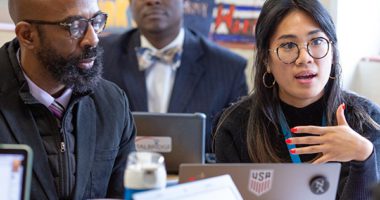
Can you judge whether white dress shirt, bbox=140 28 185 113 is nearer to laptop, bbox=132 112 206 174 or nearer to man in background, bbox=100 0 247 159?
man in background, bbox=100 0 247 159

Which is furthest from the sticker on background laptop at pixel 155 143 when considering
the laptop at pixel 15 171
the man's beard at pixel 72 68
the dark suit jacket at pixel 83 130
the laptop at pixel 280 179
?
the laptop at pixel 15 171

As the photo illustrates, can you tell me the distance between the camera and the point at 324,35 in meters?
1.66

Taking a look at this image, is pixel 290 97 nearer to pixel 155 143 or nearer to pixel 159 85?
pixel 155 143

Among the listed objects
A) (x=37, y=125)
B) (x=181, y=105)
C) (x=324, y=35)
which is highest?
(x=324, y=35)

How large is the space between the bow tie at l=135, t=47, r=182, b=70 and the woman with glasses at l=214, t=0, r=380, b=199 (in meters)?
1.10

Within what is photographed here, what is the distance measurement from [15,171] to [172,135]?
106 cm

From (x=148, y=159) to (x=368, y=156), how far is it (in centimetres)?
73

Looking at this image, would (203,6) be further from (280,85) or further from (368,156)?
(368,156)

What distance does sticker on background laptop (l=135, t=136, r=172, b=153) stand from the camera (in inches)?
78.6

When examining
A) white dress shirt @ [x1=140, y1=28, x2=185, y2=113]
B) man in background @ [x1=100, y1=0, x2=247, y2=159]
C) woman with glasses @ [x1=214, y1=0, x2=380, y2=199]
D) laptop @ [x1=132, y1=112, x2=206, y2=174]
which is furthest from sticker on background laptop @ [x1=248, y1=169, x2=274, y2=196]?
white dress shirt @ [x1=140, y1=28, x2=185, y2=113]

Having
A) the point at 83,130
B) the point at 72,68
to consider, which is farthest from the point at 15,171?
the point at 72,68

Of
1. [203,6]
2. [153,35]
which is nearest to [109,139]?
[153,35]

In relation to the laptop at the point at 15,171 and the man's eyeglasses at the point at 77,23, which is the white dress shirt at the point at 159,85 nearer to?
the man's eyeglasses at the point at 77,23

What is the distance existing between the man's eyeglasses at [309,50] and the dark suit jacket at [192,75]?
108 cm
